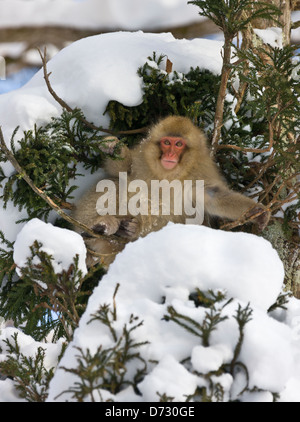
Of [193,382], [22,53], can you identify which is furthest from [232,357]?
[22,53]

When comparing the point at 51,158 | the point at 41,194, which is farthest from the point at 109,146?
the point at 41,194

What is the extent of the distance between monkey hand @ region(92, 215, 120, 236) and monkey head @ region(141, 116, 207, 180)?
45cm

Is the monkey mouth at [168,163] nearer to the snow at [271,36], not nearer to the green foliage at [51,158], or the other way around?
the green foliage at [51,158]

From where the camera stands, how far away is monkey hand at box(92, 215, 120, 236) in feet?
11.4

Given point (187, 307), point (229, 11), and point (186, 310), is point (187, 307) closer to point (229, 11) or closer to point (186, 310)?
point (186, 310)

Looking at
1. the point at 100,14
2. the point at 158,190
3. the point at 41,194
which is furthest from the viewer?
the point at 100,14

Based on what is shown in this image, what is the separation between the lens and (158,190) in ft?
12.3

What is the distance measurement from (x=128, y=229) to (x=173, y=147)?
2.19 ft

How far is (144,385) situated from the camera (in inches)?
64.2

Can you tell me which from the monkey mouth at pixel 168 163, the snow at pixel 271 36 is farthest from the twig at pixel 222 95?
the snow at pixel 271 36

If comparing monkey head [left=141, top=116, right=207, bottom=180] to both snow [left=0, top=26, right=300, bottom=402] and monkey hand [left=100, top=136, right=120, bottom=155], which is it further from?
snow [left=0, top=26, right=300, bottom=402]

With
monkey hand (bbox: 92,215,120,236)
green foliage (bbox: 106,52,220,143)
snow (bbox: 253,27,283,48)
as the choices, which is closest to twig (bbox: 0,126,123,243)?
monkey hand (bbox: 92,215,120,236)

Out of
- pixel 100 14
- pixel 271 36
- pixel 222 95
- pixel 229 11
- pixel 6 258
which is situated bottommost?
pixel 6 258

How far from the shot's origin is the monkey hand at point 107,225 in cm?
348
